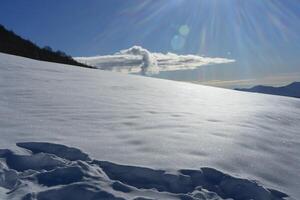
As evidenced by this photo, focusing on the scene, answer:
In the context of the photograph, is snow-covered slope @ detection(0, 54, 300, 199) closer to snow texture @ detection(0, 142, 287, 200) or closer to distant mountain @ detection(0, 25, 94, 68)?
snow texture @ detection(0, 142, 287, 200)

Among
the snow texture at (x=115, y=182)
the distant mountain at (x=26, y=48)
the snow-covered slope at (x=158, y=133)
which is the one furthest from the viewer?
the distant mountain at (x=26, y=48)

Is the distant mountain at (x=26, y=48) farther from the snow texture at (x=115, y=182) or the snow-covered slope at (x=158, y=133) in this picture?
the snow texture at (x=115, y=182)

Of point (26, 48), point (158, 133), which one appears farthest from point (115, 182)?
point (26, 48)

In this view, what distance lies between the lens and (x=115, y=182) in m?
3.12

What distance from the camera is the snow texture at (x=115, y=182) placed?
289cm

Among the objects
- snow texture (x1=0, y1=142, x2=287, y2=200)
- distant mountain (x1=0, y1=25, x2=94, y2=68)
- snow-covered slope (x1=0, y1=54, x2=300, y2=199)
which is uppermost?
distant mountain (x1=0, y1=25, x2=94, y2=68)

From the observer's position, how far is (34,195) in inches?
109

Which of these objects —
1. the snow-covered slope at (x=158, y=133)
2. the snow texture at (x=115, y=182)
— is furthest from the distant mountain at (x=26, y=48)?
the snow texture at (x=115, y=182)

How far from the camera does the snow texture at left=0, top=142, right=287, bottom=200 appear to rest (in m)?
2.89

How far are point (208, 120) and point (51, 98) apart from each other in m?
2.67

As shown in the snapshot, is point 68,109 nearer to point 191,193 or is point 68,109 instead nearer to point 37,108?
point 37,108

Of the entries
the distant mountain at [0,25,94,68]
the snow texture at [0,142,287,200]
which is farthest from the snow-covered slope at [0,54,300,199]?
the distant mountain at [0,25,94,68]

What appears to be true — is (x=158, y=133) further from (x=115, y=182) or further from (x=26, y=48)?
(x=26, y=48)

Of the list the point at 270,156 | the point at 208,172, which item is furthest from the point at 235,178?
the point at 270,156
